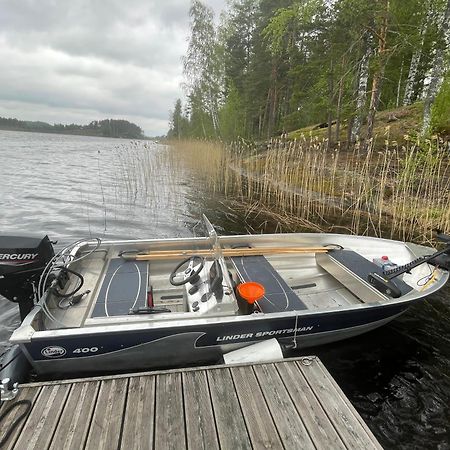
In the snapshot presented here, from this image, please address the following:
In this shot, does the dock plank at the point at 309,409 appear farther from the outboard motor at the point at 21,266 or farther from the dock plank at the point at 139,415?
the outboard motor at the point at 21,266

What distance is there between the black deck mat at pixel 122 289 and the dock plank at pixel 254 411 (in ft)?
3.90

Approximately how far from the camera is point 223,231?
771 centimetres

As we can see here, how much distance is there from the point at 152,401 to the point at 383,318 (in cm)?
266

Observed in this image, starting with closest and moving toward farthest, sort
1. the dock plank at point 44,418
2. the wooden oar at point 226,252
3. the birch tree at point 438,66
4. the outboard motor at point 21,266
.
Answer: the dock plank at point 44,418, the outboard motor at point 21,266, the wooden oar at point 226,252, the birch tree at point 438,66

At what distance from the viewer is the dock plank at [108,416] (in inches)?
73.2

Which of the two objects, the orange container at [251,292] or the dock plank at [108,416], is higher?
the orange container at [251,292]

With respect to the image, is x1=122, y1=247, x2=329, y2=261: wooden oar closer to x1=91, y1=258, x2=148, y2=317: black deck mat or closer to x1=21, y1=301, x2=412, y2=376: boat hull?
x1=91, y1=258, x2=148, y2=317: black deck mat

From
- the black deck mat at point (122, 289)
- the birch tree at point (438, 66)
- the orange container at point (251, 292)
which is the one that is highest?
the birch tree at point (438, 66)

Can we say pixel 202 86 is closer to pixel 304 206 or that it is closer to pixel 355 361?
pixel 304 206

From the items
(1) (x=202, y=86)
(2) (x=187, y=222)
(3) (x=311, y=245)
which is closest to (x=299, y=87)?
(1) (x=202, y=86)

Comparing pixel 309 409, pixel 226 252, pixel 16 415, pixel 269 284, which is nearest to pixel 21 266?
pixel 16 415

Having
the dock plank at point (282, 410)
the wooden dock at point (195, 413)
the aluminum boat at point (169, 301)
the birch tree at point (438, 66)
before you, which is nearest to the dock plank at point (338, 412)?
the wooden dock at point (195, 413)

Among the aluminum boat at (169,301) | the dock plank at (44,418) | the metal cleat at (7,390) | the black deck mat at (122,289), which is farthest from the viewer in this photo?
the black deck mat at (122,289)

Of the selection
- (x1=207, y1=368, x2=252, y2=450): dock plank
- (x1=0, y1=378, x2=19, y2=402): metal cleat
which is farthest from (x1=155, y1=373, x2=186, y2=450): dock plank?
(x1=0, y1=378, x2=19, y2=402): metal cleat
